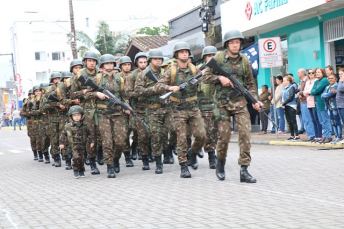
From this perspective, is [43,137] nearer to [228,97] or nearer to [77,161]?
[77,161]

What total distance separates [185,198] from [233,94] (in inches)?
73.9

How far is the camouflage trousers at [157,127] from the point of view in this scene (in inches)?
427

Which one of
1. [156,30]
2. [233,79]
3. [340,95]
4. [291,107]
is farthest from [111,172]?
[156,30]

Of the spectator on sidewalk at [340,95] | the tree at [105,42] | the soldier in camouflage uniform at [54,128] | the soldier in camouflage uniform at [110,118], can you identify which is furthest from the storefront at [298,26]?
the tree at [105,42]

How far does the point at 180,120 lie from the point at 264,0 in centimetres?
1134

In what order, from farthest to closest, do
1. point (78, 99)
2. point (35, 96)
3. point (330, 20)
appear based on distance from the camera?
point (330, 20) → point (35, 96) → point (78, 99)

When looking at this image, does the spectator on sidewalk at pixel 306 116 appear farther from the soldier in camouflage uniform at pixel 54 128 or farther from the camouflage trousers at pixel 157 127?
the soldier in camouflage uniform at pixel 54 128

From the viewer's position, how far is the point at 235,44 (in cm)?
898

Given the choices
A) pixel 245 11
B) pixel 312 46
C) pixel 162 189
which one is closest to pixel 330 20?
pixel 312 46

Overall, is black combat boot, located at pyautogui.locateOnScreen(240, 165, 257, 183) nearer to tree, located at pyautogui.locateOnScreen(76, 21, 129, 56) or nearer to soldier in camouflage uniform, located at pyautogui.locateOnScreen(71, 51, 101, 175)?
soldier in camouflage uniform, located at pyautogui.locateOnScreen(71, 51, 101, 175)

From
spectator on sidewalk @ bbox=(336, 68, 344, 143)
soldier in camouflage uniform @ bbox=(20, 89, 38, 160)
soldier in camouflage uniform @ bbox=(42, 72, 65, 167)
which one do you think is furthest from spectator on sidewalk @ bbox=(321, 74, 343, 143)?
soldier in camouflage uniform @ bbox=(20, 89, 38, 160)

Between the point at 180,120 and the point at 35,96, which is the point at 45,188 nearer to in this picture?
the point at 180,120

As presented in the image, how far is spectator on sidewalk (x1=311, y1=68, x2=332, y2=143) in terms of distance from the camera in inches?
569

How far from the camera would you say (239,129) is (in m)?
8.88
